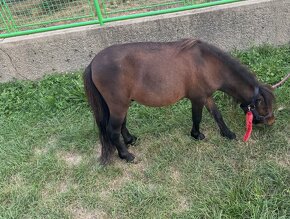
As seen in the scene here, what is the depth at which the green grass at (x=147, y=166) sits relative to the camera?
2830 millimetres

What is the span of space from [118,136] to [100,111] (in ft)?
1.18

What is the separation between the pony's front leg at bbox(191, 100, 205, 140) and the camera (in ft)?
10.7

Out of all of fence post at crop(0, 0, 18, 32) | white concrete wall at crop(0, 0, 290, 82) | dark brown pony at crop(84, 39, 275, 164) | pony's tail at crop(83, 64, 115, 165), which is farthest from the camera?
fence post at crop(0, 0, 18, 32)

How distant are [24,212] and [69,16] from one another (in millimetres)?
3439

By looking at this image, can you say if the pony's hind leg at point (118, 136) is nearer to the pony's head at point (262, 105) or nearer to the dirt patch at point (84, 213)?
the dirt patch at point (84, 213)

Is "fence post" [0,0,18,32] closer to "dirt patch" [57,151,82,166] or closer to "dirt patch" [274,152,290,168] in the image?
"dirt patch" [57,151,82,166]

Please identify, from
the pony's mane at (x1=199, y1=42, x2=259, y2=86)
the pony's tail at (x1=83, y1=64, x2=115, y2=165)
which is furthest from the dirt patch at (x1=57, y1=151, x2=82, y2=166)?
the pony's mane at (x1=199, y1=42, x2=259, y2=86)

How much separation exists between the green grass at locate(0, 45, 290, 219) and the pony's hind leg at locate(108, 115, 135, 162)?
0.12 meters

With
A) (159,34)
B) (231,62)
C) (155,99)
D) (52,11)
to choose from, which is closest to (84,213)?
(155,99)

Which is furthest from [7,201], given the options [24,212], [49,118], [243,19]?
[243,19]

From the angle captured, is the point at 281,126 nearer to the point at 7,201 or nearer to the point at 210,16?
the point at 210,16

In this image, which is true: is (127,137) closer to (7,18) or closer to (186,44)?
(186,44)

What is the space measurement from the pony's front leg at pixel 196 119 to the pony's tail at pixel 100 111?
98 cm

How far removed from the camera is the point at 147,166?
3.37m
